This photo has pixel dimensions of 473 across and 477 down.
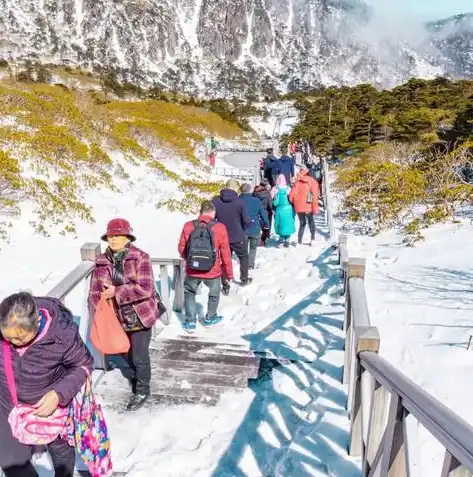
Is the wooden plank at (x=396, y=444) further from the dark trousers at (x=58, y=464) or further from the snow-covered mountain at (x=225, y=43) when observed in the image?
the snow-covered mountain at (x=225, y=43)

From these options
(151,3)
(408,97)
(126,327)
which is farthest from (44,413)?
(151,3)

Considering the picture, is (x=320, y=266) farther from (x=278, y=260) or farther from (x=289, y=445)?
(x=289, y=445)

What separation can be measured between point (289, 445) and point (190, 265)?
2259 millimetres

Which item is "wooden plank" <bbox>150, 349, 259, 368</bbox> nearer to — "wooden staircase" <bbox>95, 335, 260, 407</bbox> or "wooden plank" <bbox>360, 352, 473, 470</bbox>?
"wooden staircase" <bbox>95, 335, 260, 407</bbox>

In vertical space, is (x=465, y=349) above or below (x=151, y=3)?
below

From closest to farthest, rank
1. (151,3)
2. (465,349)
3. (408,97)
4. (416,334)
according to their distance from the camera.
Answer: (465,349), (416,334), (408,97), (151,3)

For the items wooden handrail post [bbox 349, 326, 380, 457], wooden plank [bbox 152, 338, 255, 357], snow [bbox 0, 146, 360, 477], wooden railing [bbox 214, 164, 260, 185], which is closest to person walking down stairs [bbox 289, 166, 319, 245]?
snow [bbox 0, 146, 360, 477]

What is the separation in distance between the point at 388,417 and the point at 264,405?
1.99 m

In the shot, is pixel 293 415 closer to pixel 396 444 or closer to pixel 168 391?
pixel 168 391

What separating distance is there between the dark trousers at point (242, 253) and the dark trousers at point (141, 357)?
282cm

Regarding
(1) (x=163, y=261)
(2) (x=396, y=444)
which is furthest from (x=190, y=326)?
(2) (x=396, y=444)

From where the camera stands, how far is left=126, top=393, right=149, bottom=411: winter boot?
3.94 m

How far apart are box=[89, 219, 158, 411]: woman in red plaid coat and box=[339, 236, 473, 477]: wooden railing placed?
60.8 inches

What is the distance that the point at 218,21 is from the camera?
99812mm
